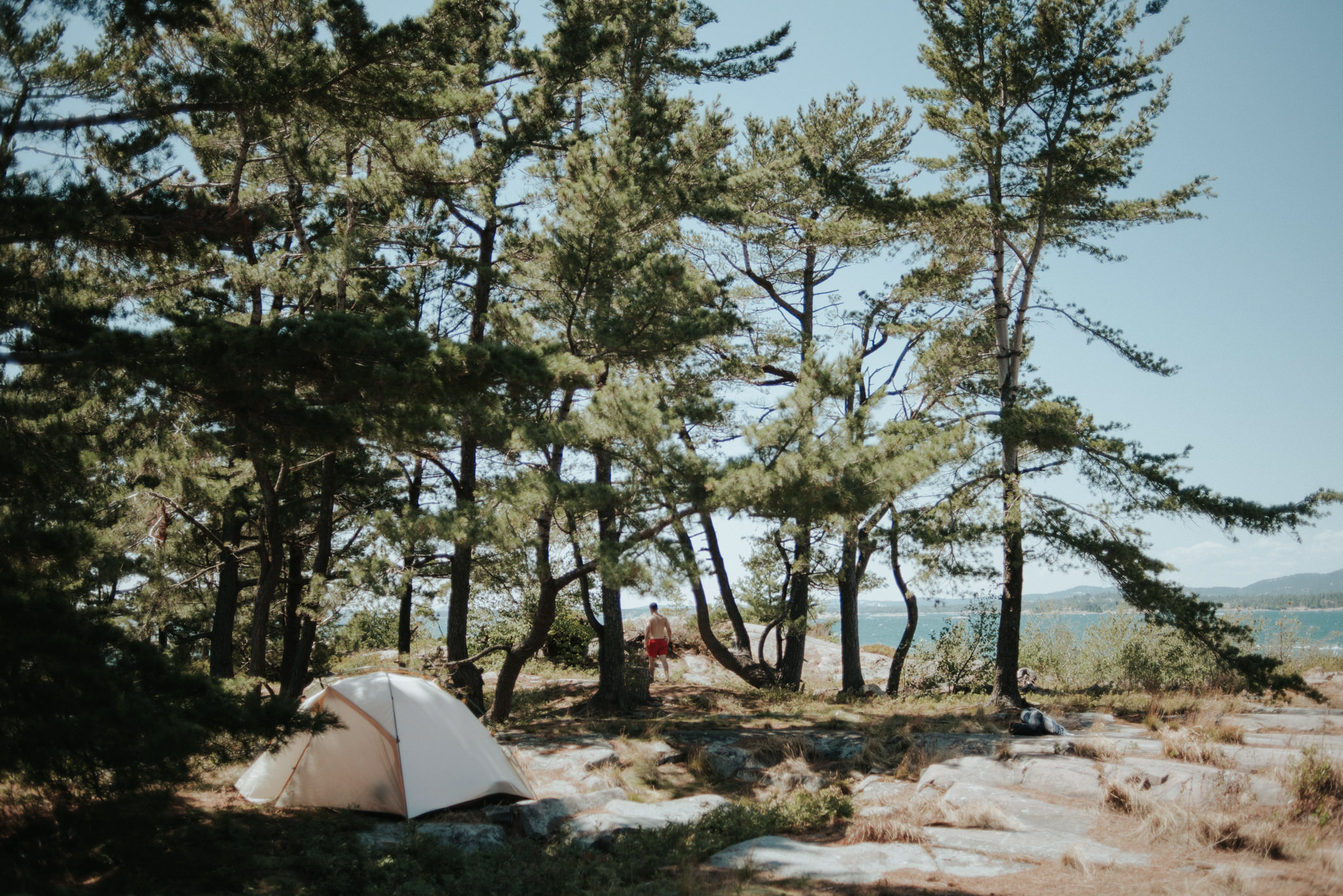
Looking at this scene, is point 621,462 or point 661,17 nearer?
point 621,462

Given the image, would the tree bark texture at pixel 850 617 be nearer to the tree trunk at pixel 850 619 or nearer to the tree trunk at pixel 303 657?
the tree trunk at pixel 850 619

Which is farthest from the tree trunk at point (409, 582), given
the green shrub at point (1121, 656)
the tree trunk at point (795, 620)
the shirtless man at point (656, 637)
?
the green shrub at point (1121, 656)

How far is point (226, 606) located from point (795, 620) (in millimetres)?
10764

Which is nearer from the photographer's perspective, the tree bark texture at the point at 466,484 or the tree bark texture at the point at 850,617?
the tree bark texture at the point at 466,484

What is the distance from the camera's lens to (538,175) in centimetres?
1312

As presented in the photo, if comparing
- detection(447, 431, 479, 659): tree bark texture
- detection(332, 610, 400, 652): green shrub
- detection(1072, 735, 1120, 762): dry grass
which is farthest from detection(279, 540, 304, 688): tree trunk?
detection(1072, 735, 1120, 762): dry grass

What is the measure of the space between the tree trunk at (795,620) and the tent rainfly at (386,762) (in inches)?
309

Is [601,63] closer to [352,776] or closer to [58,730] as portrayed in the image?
[352,776]

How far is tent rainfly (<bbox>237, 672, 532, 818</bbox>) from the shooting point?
807 centimetres

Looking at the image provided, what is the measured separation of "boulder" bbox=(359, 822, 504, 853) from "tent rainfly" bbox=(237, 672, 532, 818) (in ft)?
1.62

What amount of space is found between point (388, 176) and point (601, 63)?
451cm

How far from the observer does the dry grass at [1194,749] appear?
8016mm

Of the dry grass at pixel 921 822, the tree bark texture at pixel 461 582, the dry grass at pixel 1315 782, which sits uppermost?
the tree bark texture at pixel 461 582

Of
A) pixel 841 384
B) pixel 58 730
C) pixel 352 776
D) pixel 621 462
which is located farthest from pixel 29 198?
pixel 841 384
